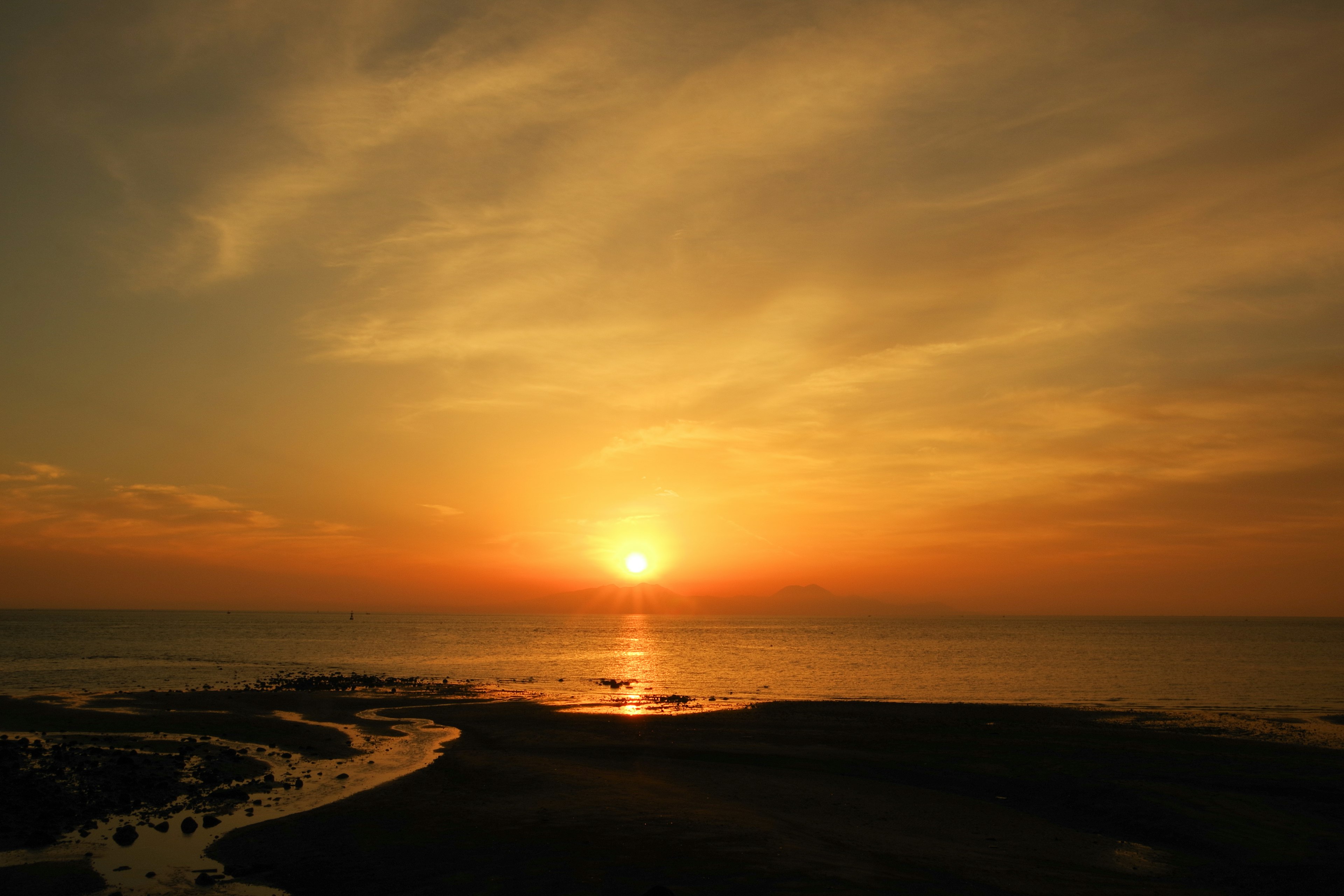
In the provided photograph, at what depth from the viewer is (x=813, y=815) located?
2212cm

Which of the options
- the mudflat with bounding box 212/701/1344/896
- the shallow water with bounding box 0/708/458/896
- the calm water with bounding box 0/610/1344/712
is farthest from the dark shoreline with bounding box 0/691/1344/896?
the calm water with bounding box 0/610/1344/712

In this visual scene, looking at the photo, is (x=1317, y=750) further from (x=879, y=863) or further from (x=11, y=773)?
(x=11, y=773)

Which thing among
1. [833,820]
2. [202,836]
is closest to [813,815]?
[833,820]

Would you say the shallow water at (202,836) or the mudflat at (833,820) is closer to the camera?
the shallow water at (202,836)

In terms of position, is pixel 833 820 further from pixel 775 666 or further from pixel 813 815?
pixel 775 666

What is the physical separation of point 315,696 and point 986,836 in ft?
151

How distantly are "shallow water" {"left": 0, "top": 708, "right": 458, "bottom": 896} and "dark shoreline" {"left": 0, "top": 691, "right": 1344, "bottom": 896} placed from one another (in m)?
0.70

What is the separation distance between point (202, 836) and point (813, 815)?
50.2 feet

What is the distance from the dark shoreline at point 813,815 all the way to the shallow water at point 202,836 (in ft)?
2.29

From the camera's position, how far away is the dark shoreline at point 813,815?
53.9ft

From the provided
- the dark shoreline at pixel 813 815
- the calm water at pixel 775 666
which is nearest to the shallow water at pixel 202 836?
the dark shoreline at pixel 813 815

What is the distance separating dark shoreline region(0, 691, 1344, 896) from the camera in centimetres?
1642

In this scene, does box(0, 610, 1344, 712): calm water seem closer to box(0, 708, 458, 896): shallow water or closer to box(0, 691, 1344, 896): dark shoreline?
box(0, 691, 1344, 896): dark shoreline

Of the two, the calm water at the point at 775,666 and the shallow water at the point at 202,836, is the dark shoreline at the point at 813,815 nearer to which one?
the shallow water at the point at 202,836
